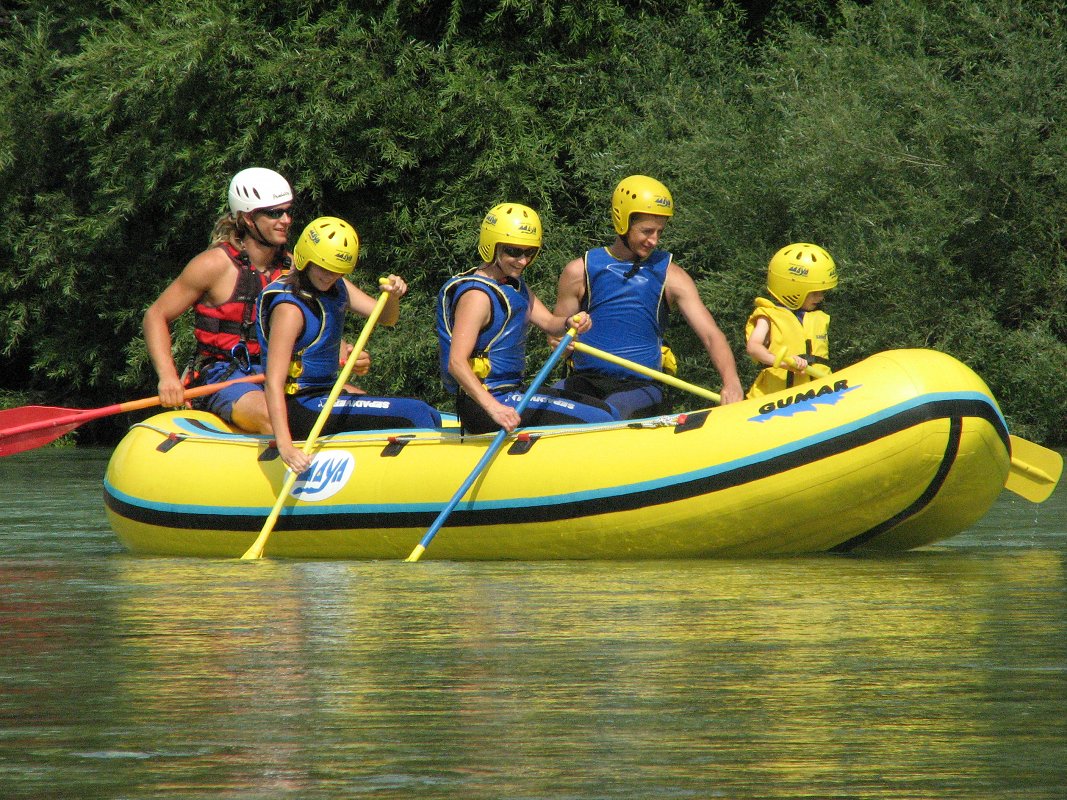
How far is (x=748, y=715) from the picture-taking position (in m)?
4.26

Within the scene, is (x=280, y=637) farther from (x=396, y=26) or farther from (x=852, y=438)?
(x=396, y=26)

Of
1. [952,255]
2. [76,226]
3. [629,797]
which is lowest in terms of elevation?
[76,226]

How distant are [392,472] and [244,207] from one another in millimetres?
1715

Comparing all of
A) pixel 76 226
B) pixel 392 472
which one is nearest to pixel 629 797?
pixel 392 472

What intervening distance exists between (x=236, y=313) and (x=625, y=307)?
187 centimetres

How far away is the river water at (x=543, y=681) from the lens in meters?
3.76

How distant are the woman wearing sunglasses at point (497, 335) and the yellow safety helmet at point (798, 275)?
1264mm

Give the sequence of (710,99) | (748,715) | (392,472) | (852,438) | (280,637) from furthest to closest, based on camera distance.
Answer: (710,99), (392,472), (852,438), (280,637), (748,715)

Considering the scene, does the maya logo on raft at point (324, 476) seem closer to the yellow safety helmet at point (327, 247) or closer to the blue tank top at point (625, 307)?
the yellow safety helmet at point (327, 247)

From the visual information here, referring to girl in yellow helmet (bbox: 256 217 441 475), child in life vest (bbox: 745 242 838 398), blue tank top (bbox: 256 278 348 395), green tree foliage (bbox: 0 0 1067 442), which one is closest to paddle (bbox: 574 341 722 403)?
child in life vest (bbox: 745 242 838 398)

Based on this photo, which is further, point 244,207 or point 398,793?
point 244,207

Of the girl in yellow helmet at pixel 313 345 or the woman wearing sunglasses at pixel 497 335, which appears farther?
the girl in yellow helmet at pixel 313 345

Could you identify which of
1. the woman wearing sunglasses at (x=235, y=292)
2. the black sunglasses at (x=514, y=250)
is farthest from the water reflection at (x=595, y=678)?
the woman wearing sunglasses at (x=235, y=292)

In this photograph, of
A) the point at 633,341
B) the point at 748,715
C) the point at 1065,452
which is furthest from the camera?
the point at 1065,452
